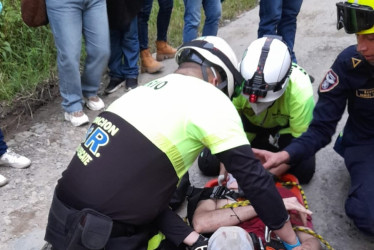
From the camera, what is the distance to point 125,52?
4.35 metres

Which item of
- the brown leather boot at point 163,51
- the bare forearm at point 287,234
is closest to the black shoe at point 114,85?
the brown leather boot at point 163,51

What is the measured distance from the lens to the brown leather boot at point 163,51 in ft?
16.8

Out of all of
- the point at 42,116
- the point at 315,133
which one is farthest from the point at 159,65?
the point at 315,133

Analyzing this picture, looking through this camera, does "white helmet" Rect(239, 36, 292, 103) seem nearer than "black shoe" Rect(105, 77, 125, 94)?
Yes

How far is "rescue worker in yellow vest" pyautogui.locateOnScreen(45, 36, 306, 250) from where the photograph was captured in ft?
6.38

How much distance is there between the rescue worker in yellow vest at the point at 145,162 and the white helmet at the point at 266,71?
0.78m

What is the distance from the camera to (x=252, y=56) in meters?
2.83

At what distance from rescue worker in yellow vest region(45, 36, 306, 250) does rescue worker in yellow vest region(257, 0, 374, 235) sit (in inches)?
26.1

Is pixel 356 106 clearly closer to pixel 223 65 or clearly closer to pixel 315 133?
pixel 315 133

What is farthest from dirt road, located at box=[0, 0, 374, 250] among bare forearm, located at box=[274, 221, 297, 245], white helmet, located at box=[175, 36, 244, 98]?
white helmet, located at box=[175, 36, 244, 98]

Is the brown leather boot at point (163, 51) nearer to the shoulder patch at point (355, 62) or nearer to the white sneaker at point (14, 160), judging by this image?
the white sneaker at point (14, 160)

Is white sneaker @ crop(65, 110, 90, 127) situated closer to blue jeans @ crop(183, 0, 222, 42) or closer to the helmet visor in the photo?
blue jeans @ crop(183, 0, 222, 42)

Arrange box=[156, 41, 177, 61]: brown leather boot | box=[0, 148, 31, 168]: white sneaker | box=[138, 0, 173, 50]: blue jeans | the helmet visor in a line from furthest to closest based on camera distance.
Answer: box=[156, 41, 177, 61]: brown leather boot → box=[138, 0, 173, 50]: blue jeans → box=[0, 148, 31, 168]: white sneaker → the helmet visor

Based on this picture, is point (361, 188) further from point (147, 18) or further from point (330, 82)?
point (147, 18)
